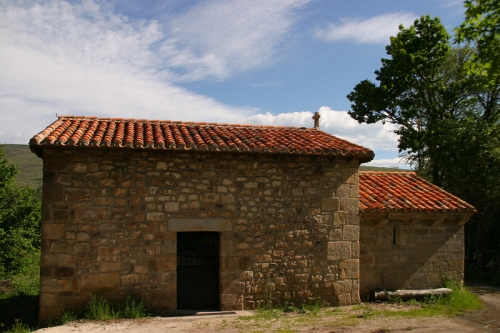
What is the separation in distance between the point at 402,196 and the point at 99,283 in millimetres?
7103

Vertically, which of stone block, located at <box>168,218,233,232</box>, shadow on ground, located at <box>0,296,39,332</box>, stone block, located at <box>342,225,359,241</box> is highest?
stone block, located at <box>168,218,233,232</box>

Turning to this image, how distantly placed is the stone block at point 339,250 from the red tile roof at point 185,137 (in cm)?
190

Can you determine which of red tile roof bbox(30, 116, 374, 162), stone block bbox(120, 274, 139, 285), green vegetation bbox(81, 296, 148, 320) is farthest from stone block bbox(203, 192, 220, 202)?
green vegetation bbox(81, 296, 148, 320)

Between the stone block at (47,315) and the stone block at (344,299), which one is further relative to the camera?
the stone block at (344,299)

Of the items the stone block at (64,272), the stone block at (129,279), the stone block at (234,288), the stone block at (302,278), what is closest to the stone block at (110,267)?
the stone block at (129,279)

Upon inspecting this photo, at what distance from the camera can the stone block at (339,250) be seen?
8688 millimetres

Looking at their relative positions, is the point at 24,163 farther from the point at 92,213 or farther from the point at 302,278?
the point at 302,278

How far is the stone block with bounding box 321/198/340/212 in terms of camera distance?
8695 millimetres

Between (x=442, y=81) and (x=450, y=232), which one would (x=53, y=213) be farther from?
(x=442, y=81)

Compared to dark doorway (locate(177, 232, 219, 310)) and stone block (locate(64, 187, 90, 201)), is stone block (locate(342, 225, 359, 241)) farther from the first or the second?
stone block (locate(64, 187, 90, 201))

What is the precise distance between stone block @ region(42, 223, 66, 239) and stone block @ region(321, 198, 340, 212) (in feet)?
16.8

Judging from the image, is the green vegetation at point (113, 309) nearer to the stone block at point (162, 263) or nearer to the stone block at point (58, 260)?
the stone block at point (162, 263)

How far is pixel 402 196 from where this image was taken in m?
9.94

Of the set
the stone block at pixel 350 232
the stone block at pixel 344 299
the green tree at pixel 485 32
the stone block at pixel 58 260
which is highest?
the green tree at pixel 485 32
